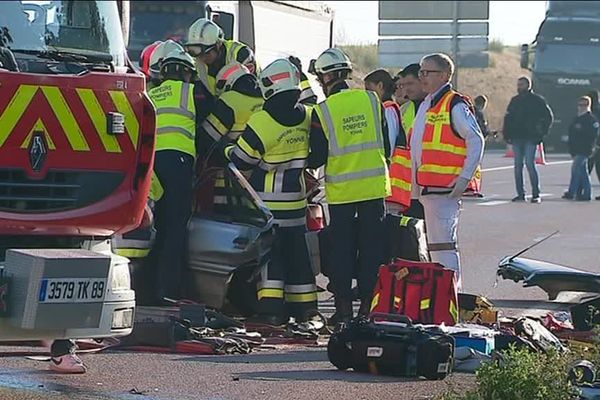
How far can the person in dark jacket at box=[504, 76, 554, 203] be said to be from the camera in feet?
78.5

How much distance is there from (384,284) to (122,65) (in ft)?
7.48

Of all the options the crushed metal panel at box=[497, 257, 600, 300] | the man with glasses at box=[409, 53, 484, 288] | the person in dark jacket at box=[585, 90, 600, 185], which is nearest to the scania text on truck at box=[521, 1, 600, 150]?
the person in dark jacket at box=[585, 90, 600, 185]

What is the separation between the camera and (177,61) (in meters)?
10.6

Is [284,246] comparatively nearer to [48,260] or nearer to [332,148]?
[332,148]

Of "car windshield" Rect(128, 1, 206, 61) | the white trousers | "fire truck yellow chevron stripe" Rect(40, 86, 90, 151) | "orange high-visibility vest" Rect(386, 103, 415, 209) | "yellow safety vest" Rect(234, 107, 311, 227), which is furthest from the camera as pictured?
"car windshield" Rect(128, 1, 206, 61)

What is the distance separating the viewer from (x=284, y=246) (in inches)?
423

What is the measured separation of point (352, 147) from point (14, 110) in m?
3.64

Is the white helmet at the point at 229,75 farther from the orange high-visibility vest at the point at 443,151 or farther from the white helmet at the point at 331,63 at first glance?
the orange high-visibility vest at the point at 443,151

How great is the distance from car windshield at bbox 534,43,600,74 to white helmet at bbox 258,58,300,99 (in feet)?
95.3

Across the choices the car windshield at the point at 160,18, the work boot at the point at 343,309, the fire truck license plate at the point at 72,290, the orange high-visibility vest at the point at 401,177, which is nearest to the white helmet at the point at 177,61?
the work boot at the point at 343,309

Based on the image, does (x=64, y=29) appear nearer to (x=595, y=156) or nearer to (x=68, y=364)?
(x=68, y=364)

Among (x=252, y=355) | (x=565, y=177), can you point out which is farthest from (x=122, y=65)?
(x=565, y=177)

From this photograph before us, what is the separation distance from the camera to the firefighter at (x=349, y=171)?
1069cm

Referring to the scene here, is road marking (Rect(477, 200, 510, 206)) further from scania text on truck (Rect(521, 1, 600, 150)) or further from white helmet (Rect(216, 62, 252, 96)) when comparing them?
white helmet (Rect(216, 62, 252, 96))
